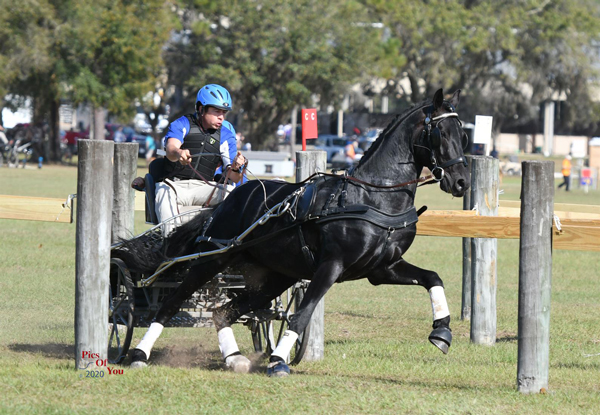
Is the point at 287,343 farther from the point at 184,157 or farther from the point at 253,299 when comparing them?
the point at 184,157

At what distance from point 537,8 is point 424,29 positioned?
27.7 feet

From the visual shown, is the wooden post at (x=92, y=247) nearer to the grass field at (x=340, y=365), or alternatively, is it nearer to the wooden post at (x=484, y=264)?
the grass field at (x=340, y=365)

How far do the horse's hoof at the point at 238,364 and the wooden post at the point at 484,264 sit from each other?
2.70 metres

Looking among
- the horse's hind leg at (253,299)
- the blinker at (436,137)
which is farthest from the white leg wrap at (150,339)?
the blinker at (436,137)

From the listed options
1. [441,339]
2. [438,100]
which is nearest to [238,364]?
[441,339]

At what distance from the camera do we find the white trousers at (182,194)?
7.62m

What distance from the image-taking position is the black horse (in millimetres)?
6379

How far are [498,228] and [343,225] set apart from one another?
151cm

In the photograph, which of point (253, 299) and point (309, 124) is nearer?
point (253, 299)

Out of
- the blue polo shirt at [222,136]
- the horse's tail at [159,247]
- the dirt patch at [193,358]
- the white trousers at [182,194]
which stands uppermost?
the blue polo shirt at [222,136]

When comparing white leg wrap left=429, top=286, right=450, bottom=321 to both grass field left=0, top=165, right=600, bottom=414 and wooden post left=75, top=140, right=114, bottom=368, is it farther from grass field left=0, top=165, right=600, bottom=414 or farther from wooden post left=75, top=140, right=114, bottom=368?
wooden post left=75, top=140, right=114, bottom=368

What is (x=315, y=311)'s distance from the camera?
7.80 m

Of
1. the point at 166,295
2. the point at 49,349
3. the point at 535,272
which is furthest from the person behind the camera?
the point at 49,349

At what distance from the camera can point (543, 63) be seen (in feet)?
194
